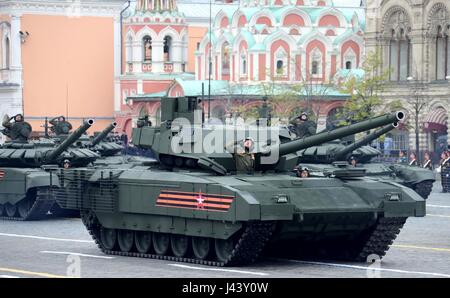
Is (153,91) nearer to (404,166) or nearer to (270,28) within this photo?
(270,28)

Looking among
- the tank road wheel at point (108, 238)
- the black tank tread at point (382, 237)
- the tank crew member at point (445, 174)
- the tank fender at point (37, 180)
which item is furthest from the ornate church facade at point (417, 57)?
the black tank tread at point (382, 237)

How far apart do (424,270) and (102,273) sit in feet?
16.1

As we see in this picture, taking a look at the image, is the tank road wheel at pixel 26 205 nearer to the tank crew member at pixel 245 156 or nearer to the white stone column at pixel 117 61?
the tank crew member at pixel 245 156

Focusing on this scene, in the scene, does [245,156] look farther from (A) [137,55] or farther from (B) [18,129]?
(A) [137,55]

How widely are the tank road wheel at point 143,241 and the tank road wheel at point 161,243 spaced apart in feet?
0.48

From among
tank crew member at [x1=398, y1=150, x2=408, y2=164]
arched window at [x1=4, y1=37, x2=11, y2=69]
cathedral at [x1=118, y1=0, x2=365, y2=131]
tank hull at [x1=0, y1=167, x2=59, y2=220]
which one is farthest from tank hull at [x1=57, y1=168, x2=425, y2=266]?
arched window at [x1=4, y1=37, x2=11, y2=69]

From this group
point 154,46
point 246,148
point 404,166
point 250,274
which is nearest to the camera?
point 250,274

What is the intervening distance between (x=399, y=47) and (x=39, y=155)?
33168mm

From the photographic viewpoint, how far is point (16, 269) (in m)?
24.8

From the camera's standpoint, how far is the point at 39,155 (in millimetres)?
37656

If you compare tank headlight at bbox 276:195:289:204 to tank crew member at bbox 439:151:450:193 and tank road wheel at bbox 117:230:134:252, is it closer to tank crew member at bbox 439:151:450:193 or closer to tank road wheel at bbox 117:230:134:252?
tank road wheel at bbox 117:230:134:252

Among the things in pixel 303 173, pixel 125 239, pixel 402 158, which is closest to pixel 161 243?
pixel 125 239

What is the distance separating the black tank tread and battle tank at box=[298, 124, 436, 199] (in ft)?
35.2

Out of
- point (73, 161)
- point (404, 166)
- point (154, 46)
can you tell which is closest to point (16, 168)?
point (73, 161)
